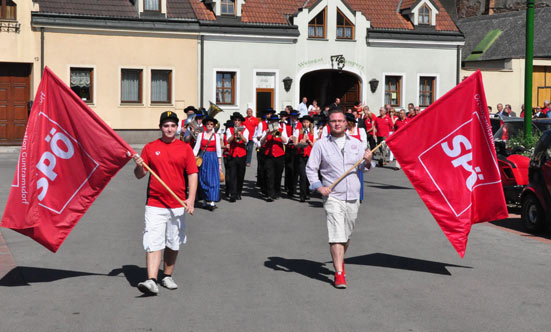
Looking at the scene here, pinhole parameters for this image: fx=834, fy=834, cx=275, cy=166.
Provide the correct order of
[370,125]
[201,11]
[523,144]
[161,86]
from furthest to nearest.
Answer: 1. [201,11]
2. [161,86]
3. [370,125]
4. [523,144]

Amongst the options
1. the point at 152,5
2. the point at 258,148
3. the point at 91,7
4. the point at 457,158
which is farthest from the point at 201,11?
the point at 457,158

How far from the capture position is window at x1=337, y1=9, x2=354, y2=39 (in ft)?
120

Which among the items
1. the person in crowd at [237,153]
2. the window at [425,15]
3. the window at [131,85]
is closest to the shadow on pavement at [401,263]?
the person in crowd at [237,153]

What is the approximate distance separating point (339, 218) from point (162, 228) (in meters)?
1.81

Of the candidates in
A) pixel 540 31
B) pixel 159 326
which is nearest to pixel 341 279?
pixel 159 326

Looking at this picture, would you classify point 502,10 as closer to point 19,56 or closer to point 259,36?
point 259,36

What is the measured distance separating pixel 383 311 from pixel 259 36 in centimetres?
2865

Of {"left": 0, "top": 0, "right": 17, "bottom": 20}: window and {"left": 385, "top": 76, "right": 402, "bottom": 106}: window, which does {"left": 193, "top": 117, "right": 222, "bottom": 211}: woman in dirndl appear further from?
{"left": 385, "top": 76, "right": 402, "bottom": 106}: window

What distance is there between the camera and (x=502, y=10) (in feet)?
191

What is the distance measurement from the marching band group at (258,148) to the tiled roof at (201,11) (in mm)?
17459

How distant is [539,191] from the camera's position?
1238cm

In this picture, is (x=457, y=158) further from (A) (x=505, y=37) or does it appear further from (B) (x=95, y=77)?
(A) (x=505, y=37)

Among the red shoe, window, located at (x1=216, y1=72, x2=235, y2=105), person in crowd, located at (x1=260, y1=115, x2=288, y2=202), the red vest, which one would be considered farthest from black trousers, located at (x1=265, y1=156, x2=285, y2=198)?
window, located at (x1=216, y1=72, x2=235, y2=105)

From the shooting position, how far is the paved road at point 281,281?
695cm
